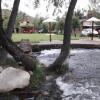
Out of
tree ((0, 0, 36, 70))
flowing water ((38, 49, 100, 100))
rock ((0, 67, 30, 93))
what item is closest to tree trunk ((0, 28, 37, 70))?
tree ((0, 0, 36, 70))

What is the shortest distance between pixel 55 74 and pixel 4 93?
12.3ft

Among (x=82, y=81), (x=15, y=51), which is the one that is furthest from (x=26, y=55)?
(x=82, y=81)

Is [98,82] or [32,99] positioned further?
[98,82]

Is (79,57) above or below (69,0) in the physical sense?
below

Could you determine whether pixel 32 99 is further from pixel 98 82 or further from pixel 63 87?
pixel 98 82

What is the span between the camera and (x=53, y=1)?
14.6 meters

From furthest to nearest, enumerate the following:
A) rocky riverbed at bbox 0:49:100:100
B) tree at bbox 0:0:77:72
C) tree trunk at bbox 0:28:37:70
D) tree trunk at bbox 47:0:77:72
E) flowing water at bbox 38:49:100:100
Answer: tree trunk at bbox 47:0:77:72 < tree at bbox 0:0:77:72 < tree trunk at bbox 0:28:37:70 < flowing water at bbox 38:49:100:100 < rocky riverbed at bbox 0:49:100:100

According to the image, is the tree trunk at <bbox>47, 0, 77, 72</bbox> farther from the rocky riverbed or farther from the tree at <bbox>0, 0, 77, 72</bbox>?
the rocky riverbed

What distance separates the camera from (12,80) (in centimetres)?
1084

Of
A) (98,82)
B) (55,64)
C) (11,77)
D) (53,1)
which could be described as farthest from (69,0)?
(11,77)

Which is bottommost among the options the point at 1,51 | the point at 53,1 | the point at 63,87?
the point at 63,87

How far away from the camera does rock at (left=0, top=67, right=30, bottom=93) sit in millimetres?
10634

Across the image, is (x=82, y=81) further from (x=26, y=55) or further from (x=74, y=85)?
(x=26, y=55)

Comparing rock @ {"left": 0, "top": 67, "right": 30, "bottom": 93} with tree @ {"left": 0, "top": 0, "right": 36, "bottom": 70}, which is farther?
tree @ {"left": 0, "top": 0, "right": 36, "bottom": 70}
